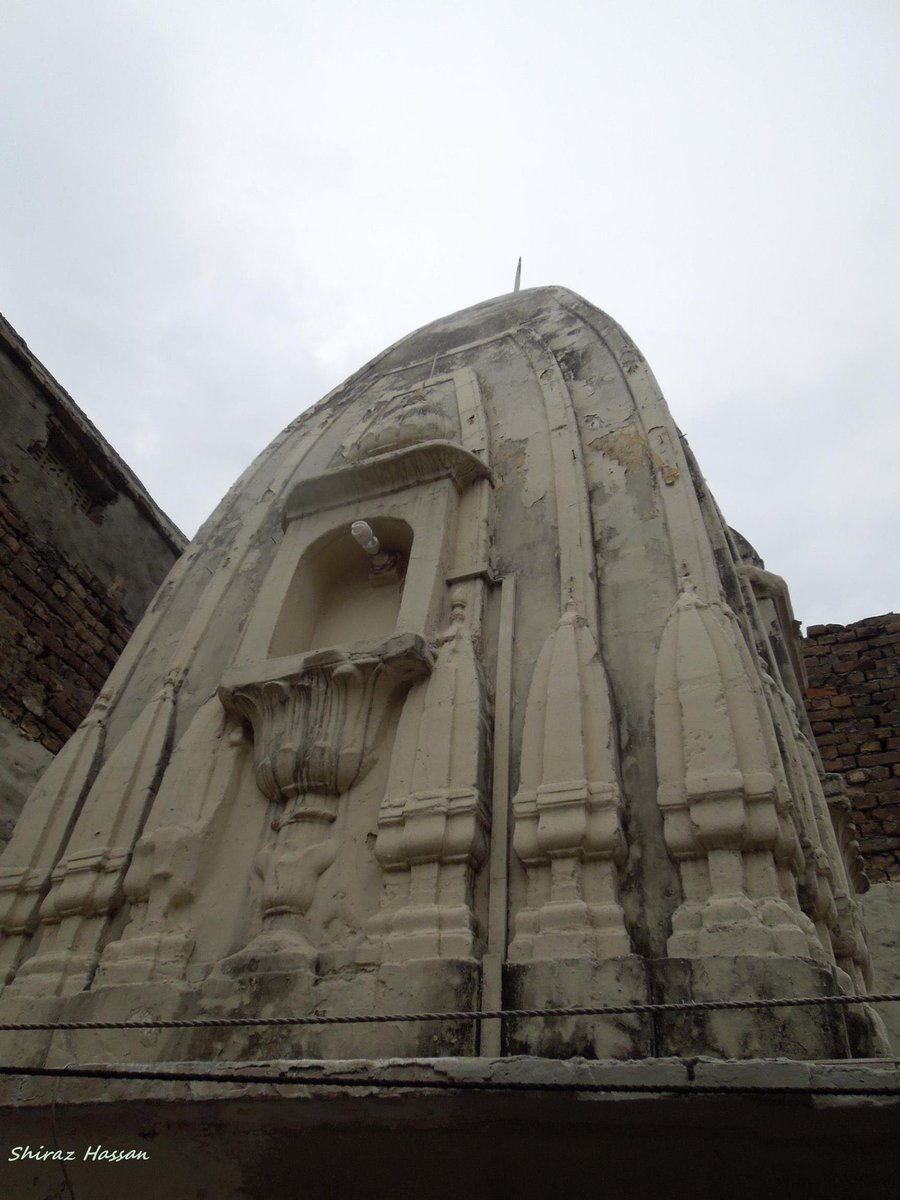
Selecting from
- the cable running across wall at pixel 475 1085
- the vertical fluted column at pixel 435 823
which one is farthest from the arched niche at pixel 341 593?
the cable running across wall at pixel 475 1085

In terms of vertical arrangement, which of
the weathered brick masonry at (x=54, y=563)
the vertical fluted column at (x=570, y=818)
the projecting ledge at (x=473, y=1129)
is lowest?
the projecting ledge at (x=473, y=1129)

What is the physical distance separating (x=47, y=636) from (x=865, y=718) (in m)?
8.88

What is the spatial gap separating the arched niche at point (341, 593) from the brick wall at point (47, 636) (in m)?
3.08

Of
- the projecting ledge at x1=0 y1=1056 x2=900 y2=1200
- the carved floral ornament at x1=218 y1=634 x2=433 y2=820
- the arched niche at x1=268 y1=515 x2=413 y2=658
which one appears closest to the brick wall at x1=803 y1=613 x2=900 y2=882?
the arched niche at x1=268 y1=515 x2=413 y2=658

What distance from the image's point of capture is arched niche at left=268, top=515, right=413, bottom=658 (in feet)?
19.8

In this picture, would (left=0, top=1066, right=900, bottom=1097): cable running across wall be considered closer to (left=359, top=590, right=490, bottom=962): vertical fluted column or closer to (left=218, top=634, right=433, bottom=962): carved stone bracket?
(left=359, top=590, right=490, bottom=962): vertical fluted column

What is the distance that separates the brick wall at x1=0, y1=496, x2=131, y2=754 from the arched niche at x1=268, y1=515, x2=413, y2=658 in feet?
10.1

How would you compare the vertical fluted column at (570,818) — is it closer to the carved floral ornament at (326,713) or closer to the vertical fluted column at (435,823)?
the vertical fluted column at (435,823)

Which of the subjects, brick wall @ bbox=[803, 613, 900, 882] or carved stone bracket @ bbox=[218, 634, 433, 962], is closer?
carved stone bracket @ bbox=[218, 634, 433, 962]

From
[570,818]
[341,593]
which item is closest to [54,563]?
[341,593]

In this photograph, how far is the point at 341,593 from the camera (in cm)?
658

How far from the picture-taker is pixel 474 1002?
3.51m

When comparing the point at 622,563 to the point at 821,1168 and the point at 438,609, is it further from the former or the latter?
the point at 821,1168

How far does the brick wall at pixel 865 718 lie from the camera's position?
8891mm
